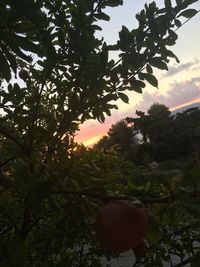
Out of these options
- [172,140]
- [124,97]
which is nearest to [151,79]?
[124,97]

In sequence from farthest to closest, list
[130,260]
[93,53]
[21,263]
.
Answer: [130,260] → [93,53] → [21,263]

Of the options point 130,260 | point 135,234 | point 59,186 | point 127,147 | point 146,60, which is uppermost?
point 127,147

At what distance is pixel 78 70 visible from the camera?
2574mm

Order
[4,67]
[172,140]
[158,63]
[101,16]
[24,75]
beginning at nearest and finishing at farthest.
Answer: [4,67], [101,16], [158,63], [24,75], [172,140]

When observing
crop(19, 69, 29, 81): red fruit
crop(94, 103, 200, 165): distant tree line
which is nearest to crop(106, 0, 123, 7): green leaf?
crop(19, 69, 29, 81): red fruit

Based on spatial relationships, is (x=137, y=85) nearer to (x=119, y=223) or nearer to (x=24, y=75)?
(x=24, y=75)

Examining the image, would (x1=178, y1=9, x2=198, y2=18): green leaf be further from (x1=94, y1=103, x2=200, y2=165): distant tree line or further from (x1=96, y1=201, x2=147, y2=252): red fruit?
(x1=94, y1=103, x2=200, y2=165): distant tree line

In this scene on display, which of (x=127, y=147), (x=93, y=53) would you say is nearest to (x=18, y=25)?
(x=93, y=53)

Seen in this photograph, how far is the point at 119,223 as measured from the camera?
1268 millimetres

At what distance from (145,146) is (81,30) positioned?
132 feet

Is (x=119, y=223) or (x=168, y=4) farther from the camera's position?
(x=168, y=4)

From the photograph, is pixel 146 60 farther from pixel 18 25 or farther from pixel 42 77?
pixel 18 25

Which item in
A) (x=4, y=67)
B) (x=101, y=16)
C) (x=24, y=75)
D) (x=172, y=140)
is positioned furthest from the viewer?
(x=172, y=140)

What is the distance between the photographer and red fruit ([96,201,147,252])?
1261 millimetres
